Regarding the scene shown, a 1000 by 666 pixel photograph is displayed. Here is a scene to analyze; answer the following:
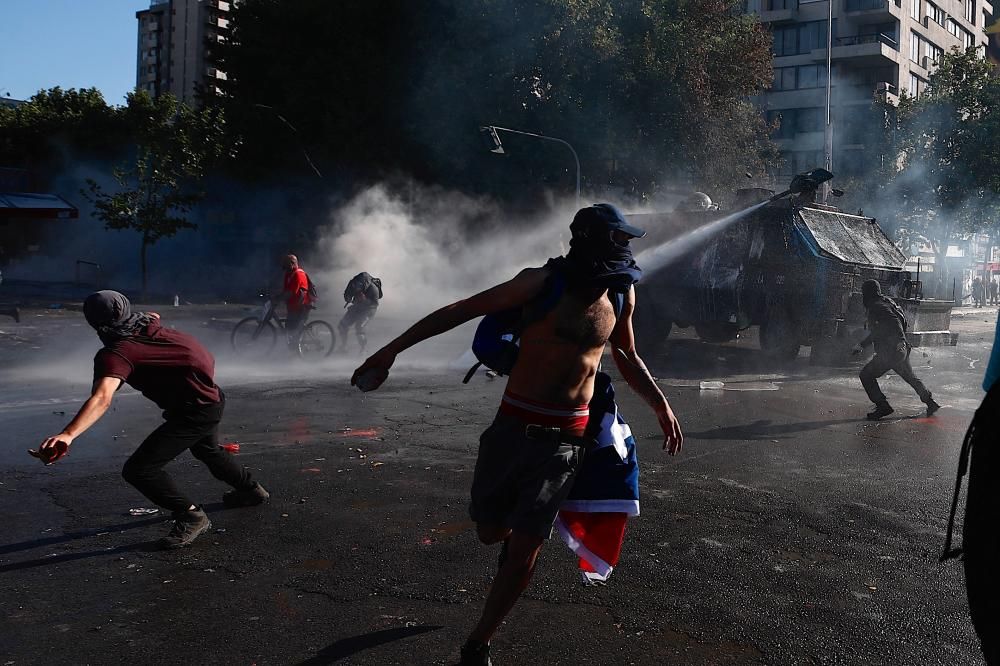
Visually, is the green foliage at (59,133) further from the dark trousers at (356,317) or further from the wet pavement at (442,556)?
the wet pavement at (442,556)

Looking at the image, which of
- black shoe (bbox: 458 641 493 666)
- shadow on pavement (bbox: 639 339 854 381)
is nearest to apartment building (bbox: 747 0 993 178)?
shadow on pavement (bbox: 639 339 854 381)

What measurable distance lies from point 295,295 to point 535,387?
10.4 metres

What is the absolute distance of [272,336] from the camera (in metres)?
14.3

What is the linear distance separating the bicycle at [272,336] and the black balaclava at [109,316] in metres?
9.00

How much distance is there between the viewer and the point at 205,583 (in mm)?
4266

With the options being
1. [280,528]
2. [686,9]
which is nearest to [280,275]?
[686,9]

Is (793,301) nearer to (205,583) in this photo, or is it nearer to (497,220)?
(205,583)

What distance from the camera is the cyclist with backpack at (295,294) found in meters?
13.2

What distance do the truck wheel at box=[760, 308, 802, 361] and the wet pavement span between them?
4.49 meters

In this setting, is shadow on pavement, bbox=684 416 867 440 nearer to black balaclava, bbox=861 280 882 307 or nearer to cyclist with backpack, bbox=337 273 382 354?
black balaclava, bbox=861 280 882 307

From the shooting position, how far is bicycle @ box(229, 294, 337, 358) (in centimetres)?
1373

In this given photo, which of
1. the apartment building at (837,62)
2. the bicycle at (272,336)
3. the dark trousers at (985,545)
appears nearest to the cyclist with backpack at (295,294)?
the bicycle at (272,336)

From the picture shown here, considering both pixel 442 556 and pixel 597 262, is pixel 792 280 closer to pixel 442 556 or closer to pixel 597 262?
pixel 442 556

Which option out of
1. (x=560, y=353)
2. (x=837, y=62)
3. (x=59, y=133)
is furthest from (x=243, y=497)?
(x=837, y=62)
